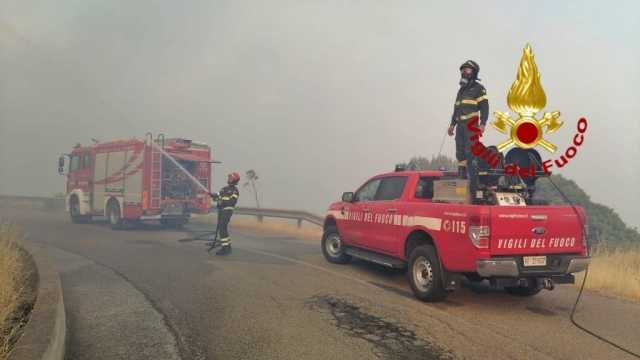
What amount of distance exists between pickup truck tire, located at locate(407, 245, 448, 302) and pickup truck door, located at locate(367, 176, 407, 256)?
563mm

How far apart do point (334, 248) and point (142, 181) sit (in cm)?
855

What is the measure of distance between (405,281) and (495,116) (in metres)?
3.01

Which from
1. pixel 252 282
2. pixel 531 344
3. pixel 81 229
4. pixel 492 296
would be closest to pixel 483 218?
pixel 531 344

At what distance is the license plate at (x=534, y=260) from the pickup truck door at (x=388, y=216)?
1.84 metres

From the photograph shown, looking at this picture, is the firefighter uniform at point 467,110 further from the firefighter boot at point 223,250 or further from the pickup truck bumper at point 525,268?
the firefighter boot at point 223,250

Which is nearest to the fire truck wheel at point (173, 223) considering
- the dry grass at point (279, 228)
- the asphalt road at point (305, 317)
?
the dry grass at point (279, 228)

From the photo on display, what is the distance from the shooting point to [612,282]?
7.43 metres

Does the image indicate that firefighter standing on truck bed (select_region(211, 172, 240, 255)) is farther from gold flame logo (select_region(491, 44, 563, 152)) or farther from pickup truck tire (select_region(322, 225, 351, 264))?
gold flame logo (select_region(491, 44, 563, 152))

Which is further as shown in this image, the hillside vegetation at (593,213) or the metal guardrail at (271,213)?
the hillside vegetation at (593,213)

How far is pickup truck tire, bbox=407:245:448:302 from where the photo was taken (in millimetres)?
5730

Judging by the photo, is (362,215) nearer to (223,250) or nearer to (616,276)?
(223,250)

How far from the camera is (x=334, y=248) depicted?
9109 millimetres

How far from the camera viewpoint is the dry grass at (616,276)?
710cm

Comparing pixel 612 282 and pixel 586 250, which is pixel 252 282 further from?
pixel 612 282
